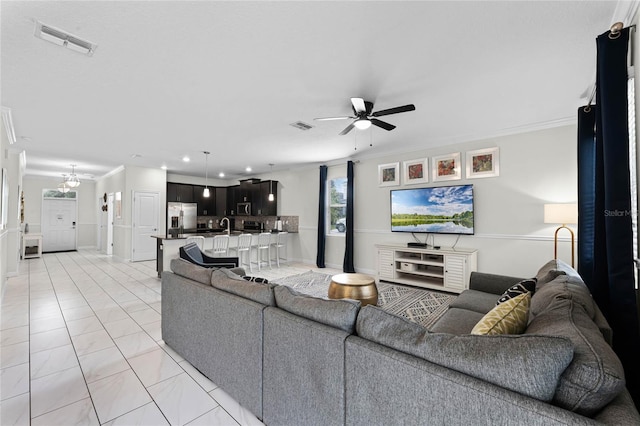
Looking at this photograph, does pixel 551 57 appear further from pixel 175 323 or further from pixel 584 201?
pixel 175 323

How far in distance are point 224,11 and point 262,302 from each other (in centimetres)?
198

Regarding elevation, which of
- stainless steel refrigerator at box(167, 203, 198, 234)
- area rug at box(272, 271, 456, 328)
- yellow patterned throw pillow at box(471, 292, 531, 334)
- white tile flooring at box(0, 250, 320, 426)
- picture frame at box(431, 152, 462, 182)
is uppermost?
picture frame at box(431, 152, 462, 182)

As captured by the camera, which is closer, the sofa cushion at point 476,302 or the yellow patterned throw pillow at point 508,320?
the yellow patterned throw pillow at point 508,320

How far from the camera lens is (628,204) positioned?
5.46ft

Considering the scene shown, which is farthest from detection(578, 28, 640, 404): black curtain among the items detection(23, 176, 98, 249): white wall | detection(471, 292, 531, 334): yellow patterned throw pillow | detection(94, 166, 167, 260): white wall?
detection(23, 176, 98, 249): white wall

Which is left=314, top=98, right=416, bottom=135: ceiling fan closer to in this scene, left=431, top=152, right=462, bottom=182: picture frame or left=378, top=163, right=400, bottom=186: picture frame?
left=431, top=152, right=462, bottom=182: picture frame

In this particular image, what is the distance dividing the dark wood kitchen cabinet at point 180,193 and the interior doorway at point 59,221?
15.3 ft

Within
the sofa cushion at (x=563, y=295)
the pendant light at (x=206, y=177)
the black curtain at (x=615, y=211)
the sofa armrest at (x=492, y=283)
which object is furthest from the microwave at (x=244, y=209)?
the black curtain at (x=615, y=211)

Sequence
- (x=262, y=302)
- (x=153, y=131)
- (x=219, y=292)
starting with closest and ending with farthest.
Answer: (x=262, y=302) → (x=219, y=292) → (x=153, y=131)

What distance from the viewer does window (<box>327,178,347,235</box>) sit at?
6789 mm

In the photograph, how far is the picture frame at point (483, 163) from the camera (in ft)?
14.9

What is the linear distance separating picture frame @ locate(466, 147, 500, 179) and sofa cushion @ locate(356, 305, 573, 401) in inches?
168

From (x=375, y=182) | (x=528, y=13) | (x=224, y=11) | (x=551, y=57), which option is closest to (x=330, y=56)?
(x=224, y=11)
